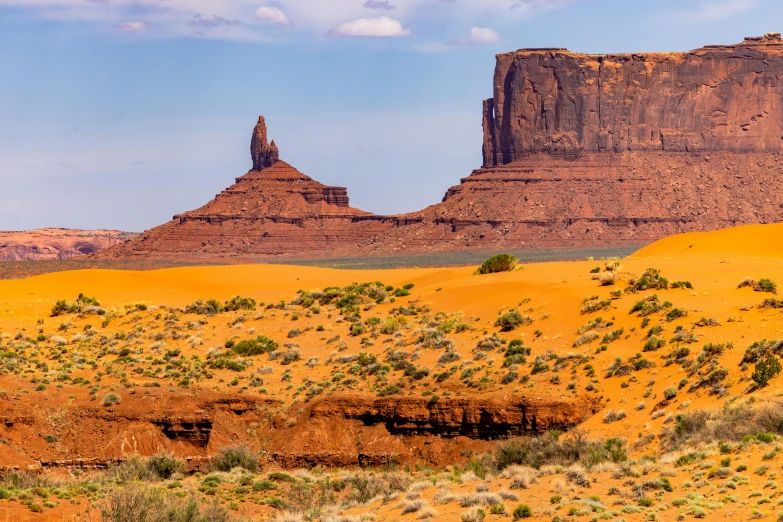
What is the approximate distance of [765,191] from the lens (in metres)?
186

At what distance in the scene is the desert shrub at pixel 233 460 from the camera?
2966 cm

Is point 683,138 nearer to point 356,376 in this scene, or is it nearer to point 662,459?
point 356,376

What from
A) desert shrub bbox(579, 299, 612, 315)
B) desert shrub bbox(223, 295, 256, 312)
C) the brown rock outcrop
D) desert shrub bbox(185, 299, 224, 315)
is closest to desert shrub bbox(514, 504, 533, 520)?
the brown rock outcrop

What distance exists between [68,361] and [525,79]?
16210 centimetres

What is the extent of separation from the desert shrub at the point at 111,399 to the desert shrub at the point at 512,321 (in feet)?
43.7

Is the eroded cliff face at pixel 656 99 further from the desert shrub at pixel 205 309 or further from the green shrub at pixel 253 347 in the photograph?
the green shrub at pixel 253 347

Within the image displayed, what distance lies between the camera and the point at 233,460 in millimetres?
29906

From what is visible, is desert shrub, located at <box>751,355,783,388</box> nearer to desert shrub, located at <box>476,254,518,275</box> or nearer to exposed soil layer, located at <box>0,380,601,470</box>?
exposed soil layer, located at <box>0,380,601,470</box>

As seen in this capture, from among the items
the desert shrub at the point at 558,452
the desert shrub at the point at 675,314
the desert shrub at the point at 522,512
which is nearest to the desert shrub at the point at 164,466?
the desert shrub at the point at 558,452

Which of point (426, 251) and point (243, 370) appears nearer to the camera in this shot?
point (243, 370)

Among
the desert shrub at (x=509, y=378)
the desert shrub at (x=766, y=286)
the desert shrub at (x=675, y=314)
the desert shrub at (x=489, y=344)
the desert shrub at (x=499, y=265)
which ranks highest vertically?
the desert shrub at (x=499, y=265)

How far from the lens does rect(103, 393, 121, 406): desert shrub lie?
33031mm

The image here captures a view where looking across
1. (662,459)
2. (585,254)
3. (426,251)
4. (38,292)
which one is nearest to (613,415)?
(662,459)

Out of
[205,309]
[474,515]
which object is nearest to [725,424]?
[474,515]
